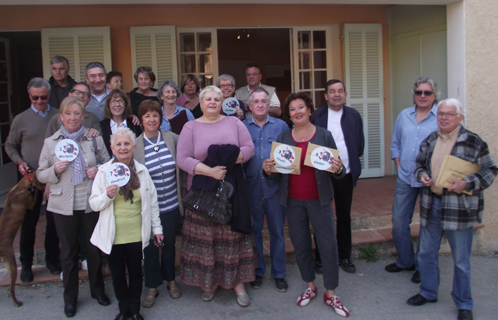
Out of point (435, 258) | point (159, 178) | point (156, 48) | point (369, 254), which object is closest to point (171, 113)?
point (159, 178)

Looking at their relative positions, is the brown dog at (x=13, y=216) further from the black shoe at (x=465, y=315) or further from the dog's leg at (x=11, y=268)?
the black shoe at (x=465, y=315)

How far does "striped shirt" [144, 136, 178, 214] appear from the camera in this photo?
11.1 ft

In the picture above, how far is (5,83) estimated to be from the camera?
6.86 metres

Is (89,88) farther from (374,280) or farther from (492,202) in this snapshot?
(492,202)

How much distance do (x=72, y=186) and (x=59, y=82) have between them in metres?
1.67

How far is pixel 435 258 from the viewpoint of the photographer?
3355mm

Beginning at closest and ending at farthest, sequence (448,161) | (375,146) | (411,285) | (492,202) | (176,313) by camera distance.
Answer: (448,161)
(176,313)
(411,285)
(492,202)
(375,146)

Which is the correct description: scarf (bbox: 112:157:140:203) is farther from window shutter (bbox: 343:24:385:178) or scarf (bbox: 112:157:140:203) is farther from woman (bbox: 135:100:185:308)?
window shutter (bbox: 343:24:385:178)

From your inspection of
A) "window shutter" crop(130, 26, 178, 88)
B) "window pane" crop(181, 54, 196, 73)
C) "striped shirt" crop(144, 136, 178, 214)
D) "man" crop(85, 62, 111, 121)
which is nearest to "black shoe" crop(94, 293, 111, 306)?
"striped shirt" crop(144, 136, 178, 214)

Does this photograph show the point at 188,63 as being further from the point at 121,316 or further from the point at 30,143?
the point at 121,316

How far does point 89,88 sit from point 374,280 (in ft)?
11.3

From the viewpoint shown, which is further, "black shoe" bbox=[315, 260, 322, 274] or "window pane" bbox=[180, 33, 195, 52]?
"window pane" bbox=[180, 33, 195, 52]

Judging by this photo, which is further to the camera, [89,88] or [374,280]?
[89,88]

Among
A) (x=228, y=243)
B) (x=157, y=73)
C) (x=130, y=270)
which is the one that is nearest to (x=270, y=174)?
(x=228, y=243)
